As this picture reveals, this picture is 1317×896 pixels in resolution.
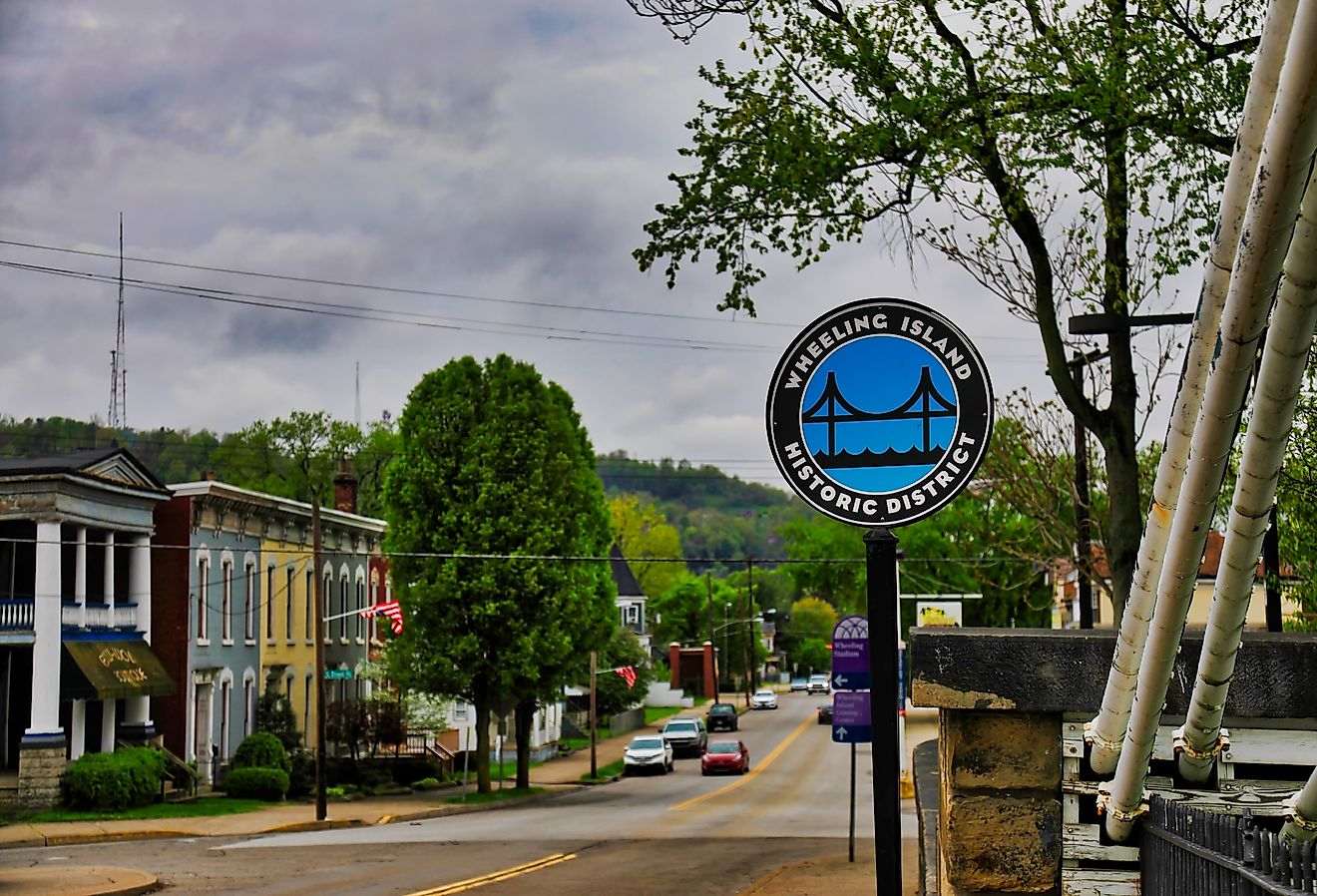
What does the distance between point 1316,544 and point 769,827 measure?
2019cm

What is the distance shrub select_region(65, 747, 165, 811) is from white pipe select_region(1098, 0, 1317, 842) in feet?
114

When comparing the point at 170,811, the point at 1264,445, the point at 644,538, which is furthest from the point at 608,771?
the point at 1264,445

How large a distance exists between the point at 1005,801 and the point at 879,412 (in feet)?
4.79

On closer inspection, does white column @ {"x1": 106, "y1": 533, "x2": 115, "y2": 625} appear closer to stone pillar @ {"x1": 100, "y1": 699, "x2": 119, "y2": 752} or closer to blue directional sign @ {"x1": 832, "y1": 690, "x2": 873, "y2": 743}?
stone pillar @ {"x1": 100, "y1": 699, "x2": 119, "y2": 752}

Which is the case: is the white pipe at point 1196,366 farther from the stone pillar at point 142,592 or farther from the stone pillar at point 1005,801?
the stone pillar at point 142,592

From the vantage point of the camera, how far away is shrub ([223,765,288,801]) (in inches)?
1576

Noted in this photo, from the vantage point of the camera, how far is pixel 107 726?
1468 inches

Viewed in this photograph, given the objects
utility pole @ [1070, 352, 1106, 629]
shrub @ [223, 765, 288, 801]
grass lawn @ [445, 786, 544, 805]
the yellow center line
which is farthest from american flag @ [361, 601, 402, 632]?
utility pole @ [1070, 352, 1106, 629]

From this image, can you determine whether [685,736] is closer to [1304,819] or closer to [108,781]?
[108,781]

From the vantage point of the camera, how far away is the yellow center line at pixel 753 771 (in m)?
41.0

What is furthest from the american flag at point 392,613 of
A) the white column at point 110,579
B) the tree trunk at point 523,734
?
the white column at point 110,579

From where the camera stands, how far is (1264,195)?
2.45 m

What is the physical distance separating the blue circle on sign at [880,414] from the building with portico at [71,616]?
3262 cm

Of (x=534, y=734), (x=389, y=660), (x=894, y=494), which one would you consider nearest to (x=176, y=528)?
(x=389, y=660)
